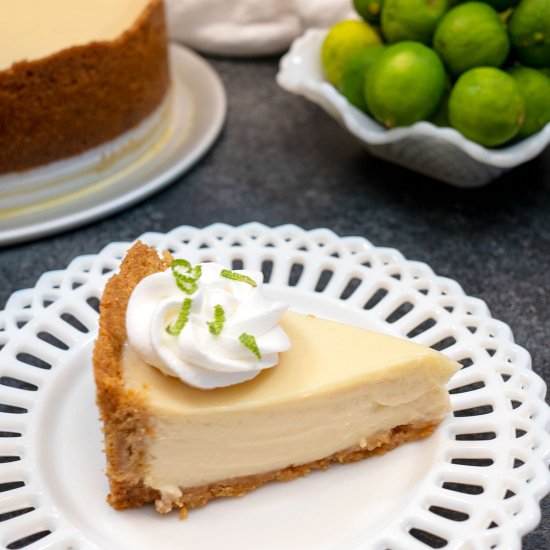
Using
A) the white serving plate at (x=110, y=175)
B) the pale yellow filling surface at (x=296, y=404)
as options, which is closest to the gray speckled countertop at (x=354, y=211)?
the white serving plate at (x=110, y=175)

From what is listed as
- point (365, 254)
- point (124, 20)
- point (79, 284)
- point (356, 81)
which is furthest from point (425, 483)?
point (124, 20)

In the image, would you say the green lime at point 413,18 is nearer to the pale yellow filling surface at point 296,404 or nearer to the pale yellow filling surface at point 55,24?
the pale yellow filling surface at point 55,24

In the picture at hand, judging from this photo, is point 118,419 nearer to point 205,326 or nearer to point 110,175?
point 205,326

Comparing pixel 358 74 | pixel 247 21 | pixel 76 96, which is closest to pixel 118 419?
pixel 76 96

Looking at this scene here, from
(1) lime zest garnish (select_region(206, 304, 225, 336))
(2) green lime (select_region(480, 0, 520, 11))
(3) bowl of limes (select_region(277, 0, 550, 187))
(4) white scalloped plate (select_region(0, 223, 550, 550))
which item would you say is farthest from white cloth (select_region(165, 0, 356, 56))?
(1) lime zest garnish (select_region(206, 304, 225, 336))

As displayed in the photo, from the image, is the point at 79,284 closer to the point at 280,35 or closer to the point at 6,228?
the point at 6,228

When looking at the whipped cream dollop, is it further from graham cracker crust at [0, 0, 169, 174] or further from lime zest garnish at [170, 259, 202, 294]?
graham cracker crust at [0, 0, 169, 174]
